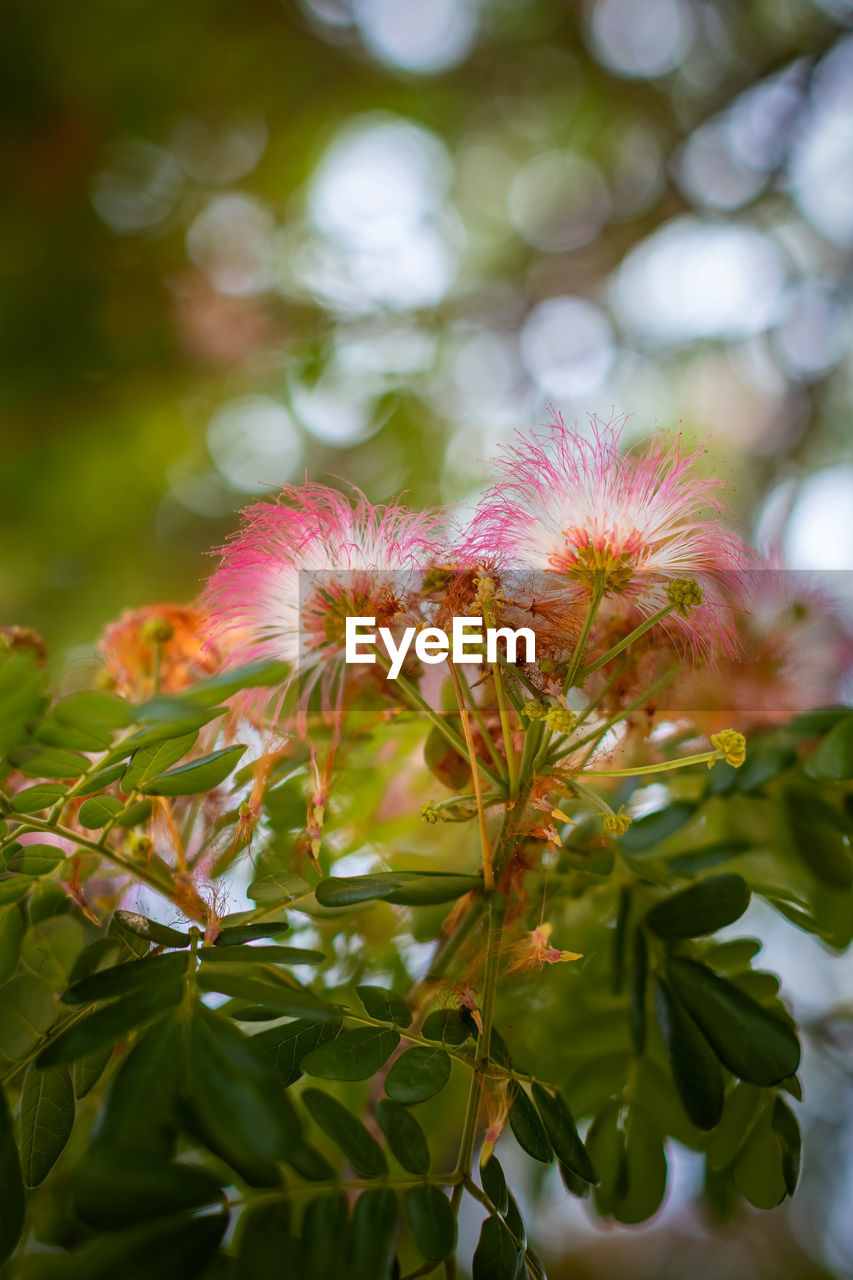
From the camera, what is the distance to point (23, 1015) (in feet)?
1.67

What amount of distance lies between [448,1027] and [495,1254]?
11 cm

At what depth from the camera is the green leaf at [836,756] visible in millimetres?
577

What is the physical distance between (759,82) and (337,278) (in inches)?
43.0

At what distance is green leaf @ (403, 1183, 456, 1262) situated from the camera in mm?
416

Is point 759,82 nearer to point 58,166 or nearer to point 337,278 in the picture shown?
point 337,278

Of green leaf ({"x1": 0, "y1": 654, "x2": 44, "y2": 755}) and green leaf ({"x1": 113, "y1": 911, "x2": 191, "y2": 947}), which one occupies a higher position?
green leaf ({"x1": 0, "y1": 654, "x2": 44, "y2": 755})

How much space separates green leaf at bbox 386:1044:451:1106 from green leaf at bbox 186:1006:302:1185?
8 centimetres

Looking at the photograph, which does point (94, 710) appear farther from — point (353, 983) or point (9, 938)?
point (353, 983)

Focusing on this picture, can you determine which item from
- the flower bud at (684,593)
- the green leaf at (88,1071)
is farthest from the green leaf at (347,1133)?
the flower bud at (684,593)

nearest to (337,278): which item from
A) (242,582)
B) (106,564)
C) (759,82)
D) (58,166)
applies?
(58,166)

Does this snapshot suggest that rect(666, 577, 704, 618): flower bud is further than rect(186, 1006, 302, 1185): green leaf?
Yes

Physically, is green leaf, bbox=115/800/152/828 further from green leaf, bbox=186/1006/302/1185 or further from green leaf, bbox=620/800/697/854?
green leaf, bbox=620/800/697/854

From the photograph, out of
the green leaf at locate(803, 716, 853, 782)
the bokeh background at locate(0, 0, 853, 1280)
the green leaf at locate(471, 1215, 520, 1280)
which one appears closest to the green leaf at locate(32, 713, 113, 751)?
the green leaf at locate(471, 1215, 520, 1280)

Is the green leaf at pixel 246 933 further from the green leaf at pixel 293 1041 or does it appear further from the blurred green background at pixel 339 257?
the blurred green background at pixel 339 257
